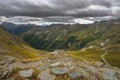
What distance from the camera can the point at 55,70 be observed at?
40.8m

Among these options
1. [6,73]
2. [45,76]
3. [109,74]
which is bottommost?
[109,74]

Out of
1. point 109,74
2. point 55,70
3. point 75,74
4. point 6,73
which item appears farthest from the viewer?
point 109,74

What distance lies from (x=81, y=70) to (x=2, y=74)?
41.3 ft

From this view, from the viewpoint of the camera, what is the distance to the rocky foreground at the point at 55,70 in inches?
1556

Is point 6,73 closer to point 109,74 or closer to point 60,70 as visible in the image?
point 60,70

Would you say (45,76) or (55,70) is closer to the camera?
(45,76)

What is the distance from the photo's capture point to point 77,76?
39.3m

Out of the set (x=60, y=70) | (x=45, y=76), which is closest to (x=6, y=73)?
(x=45, y=76)

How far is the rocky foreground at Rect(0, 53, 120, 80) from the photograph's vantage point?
39531mm

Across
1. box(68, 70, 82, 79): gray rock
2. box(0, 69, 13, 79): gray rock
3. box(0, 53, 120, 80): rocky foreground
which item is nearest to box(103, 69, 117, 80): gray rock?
box(0, 53, 120, 80): rocky foreground

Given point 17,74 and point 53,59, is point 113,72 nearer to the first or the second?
point 53,59

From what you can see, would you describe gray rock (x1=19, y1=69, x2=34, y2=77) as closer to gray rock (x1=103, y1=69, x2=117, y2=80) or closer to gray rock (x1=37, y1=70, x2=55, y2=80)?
gray rock (x1=37, y1=70, x2=55, y2=80)

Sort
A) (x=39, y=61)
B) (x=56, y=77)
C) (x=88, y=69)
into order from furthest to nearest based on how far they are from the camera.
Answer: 1. (x=39, y=61)
2. (x=88, y=69)
3. (x=56, y=77)

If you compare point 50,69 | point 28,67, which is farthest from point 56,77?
point 28,67
